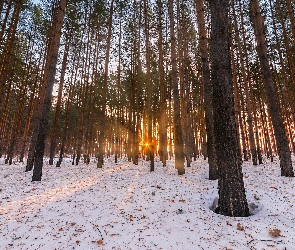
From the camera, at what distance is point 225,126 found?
14.7 ft

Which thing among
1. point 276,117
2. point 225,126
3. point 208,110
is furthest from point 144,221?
point 276,117

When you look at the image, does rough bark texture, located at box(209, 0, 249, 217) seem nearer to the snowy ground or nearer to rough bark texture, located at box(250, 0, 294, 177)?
the snowy ground

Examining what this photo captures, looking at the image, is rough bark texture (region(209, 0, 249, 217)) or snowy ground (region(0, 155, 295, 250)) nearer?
snowy ground (region(0, 155, 295, 250))

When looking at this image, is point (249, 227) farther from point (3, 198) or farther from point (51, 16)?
point (51, 16)

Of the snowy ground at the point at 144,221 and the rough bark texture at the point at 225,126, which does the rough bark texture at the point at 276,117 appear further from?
the rough bark texture at the point at 225,126

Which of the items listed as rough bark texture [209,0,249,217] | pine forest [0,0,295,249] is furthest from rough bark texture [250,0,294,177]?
rough bark texture [209,0,249,217]

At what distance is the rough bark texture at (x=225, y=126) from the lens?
4.35 metres

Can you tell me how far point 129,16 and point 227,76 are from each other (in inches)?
642

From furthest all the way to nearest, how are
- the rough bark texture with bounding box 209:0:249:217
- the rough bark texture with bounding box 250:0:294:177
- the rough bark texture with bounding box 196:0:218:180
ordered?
the rough bark texture with bounding box 196:0:218:180 → the rough bark texture with bounding box 250:0:294:177 → the rough bark texture with bounding box 209:0:249:217

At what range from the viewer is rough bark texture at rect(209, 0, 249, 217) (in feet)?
14.3

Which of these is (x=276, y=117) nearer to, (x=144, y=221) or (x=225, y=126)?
(x=225, y=126)

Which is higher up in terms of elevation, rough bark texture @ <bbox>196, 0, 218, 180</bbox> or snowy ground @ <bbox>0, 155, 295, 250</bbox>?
rough bark texture @ <bbox>196, 0, 218, 180</bbox>

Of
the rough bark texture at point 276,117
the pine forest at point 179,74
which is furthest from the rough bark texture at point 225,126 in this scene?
the rough bark texture at point 276,117

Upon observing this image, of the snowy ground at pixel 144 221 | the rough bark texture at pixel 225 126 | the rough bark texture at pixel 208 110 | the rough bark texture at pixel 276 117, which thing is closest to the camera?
the snowy ground at pixel 144 221
